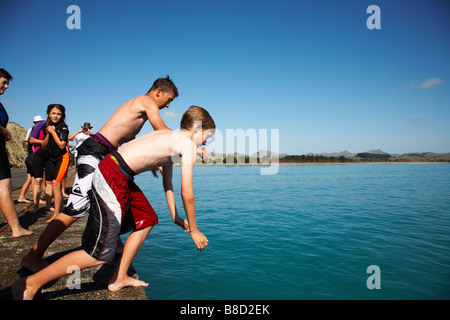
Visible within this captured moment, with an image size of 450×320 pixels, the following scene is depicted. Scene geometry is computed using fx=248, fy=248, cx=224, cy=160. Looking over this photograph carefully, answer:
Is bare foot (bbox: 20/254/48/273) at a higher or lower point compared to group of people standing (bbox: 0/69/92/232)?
lower

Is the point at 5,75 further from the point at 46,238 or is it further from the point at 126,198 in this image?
the point at 126,198

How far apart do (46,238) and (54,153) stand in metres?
3.14

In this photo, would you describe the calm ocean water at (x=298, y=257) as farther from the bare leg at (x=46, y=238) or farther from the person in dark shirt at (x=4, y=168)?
the person in dark shirt at (x=4, y=168)

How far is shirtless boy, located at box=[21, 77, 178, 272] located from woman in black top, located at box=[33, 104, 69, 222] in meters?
2.16

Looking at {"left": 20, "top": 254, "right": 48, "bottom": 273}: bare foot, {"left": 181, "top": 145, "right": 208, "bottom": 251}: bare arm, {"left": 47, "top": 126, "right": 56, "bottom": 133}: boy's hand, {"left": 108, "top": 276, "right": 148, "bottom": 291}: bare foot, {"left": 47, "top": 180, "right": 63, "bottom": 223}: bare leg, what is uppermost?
{"left": 47, "top": 126, "right": 56, "bottom": 133}: boy's hand

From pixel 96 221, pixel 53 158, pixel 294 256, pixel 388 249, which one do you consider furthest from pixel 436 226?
pixel 53 158

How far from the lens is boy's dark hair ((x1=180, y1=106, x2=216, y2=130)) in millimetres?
2325

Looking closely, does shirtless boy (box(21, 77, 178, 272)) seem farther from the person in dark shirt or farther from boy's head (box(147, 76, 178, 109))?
the person in dark shirt
